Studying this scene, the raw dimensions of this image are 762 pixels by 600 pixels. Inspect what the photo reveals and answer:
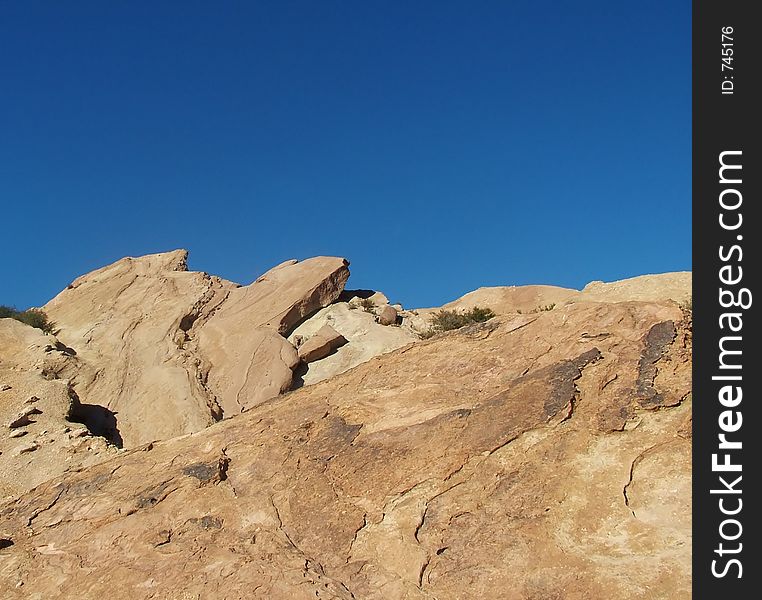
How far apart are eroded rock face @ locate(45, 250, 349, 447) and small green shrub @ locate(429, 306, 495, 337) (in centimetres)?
512

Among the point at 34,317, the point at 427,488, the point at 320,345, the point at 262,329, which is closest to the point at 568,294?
the point at 320,345

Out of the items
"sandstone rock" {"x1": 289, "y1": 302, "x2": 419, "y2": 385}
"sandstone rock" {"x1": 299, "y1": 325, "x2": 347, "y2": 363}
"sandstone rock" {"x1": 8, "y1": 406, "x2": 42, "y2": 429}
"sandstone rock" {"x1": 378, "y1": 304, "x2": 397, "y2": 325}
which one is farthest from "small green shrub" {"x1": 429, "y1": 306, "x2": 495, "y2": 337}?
"sandstone rock" {"x1": 8, "y1": 406, "x2": 42, "y2": 429}

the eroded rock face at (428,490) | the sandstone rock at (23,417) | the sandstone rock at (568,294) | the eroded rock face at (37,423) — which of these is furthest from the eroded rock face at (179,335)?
the eroded rock face at (428,490)

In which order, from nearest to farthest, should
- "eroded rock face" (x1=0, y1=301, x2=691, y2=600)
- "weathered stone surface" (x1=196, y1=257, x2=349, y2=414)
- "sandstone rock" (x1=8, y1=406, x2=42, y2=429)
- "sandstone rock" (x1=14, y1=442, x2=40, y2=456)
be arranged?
"eroded rock face" (x1=0, y1=301, x2=691, y2=600) → "sandstone rock" (x1=14, y1=442, x2=40, y2=456) → "sandstone rock" (x1=8, y1=406, x2=42, y2=429) → "weathered stone surface" (x1=196, y1=257, x2=349, y2=414)

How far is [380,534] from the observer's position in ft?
24.7

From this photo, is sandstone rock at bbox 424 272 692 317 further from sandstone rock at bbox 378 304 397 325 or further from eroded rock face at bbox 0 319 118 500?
eroded rock face at bbox 0 319 118 500

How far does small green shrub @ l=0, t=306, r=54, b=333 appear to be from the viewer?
29859 millimetres

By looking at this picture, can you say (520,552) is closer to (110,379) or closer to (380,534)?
(380,534)

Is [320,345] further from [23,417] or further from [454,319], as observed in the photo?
[23,417]

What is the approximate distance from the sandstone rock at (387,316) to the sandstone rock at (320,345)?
329 cm

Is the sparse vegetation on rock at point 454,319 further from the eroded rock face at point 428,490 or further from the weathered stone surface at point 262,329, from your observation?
the eroded rock face at point 428,490

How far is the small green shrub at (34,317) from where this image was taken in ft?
98.0

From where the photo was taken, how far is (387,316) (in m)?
31.5

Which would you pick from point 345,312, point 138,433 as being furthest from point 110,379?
point 345,312
